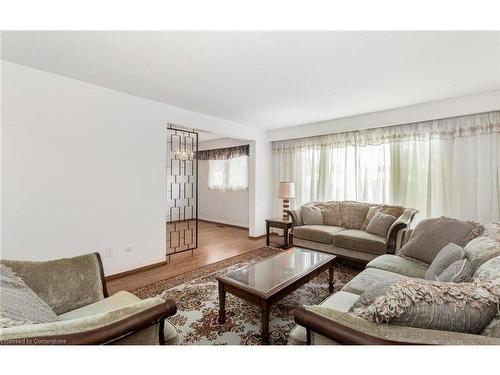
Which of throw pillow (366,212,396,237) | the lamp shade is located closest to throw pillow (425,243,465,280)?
throw pillow (366,212,396,237)

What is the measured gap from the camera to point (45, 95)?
240cm

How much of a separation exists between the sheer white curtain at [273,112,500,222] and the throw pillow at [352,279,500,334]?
10.0ft

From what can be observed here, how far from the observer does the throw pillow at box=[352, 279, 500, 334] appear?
0.84 metres

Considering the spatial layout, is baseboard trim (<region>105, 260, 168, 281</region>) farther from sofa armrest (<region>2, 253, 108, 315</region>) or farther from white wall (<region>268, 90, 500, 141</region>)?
white wall (<region>268, 90, 500, 141</region>)

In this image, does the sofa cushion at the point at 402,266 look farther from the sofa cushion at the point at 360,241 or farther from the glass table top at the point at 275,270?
the sofa cushion at the point at 360,241

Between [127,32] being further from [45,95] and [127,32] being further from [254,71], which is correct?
[45,95]

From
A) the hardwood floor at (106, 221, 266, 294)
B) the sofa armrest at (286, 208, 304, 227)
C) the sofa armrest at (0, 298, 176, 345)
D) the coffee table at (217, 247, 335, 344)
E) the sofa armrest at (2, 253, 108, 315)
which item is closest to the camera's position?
the sofa armrest at (0, 298, 176, 345)

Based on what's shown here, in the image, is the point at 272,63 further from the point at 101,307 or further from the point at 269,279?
the point at 101,307

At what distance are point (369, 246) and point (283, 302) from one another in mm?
1551

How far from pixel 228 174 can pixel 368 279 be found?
4.92m

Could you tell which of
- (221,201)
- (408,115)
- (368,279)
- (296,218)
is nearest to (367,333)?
(368,279)

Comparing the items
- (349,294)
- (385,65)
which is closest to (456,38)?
(385,65)
